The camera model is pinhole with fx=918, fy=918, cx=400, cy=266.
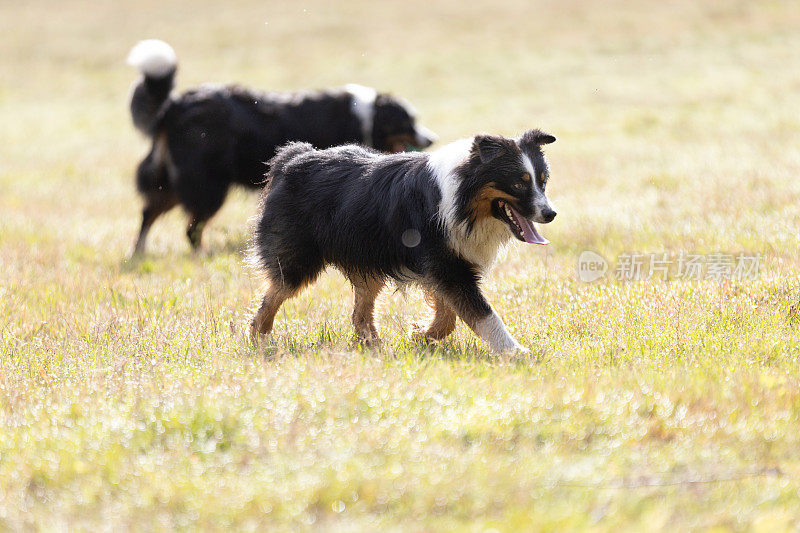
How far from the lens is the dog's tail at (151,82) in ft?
30.6

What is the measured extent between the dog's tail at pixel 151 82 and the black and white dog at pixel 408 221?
3.79 meters

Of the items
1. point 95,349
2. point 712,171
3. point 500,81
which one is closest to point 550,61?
point 500,81

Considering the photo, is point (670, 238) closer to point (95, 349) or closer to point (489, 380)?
point (489, 380)

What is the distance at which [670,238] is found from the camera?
8.16 m

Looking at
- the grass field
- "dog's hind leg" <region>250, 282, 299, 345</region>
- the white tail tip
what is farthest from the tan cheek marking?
the white tail tip

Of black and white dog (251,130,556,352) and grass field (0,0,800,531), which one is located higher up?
black and white dog (251,130,556,352)

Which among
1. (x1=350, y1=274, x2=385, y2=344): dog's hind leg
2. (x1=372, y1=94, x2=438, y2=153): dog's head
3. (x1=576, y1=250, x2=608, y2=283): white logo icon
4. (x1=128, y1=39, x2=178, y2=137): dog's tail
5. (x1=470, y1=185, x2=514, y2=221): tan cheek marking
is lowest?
(x1=576, y1=250, x2=608, y2=283): white logo icon

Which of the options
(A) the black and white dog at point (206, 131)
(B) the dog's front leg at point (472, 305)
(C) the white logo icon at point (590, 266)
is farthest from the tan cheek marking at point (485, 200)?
(A) the black and white dog at point (206, 131)

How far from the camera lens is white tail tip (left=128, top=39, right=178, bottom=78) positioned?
30.5 ft

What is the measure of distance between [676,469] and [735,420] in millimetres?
585

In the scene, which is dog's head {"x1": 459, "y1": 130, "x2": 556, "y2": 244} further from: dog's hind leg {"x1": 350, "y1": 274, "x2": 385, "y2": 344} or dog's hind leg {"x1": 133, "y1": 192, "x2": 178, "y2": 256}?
dog's hind leg {"x1": 133, "y1": 192, "x2": 178, "y2": 256}

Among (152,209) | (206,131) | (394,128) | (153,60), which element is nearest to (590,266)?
(394,128)

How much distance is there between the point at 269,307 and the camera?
602cm

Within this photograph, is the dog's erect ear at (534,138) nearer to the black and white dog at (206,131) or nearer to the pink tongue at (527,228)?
the pink tongue at (527,228)
